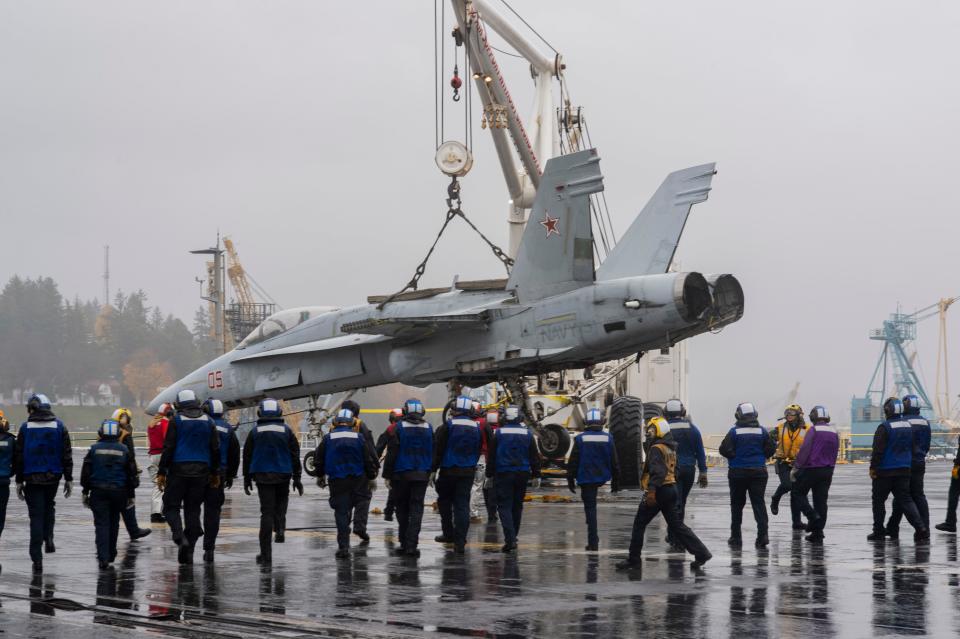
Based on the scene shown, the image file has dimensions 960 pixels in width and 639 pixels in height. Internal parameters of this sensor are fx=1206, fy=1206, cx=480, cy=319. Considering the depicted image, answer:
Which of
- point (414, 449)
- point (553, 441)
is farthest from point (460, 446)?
point (553, 441)

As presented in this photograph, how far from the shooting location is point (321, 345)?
21984mm

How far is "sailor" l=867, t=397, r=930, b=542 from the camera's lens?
15625mm

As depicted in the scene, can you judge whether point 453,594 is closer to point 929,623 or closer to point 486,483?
point 929,623

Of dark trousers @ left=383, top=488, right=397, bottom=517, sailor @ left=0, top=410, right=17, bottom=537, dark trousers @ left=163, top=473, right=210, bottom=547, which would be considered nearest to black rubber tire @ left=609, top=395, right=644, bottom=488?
dark trousers @ left=383, top=488, right=397, bottom=517

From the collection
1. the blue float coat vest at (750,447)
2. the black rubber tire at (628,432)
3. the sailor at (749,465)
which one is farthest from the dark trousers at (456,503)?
the black rubber tire at (628,432)

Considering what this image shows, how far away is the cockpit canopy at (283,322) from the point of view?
2331cm

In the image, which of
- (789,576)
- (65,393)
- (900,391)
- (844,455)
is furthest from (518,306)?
(900,391)

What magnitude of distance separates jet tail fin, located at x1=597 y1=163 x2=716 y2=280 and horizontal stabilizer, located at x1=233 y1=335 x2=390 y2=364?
14.8 feet

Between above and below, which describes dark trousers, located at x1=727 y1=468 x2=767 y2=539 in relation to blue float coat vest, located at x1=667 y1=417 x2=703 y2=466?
below

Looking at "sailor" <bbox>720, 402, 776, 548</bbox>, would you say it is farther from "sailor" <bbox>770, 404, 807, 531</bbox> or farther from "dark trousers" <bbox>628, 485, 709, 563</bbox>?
"sailor" <bbox>770, 404, 807, 531</bbox>

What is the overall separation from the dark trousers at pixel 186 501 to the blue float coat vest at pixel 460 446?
2927mm

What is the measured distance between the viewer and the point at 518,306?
19.3 m

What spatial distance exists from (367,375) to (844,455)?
112 ft

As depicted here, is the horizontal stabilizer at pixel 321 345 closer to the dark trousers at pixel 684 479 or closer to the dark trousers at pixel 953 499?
the dark trousers at pixel 684 479
